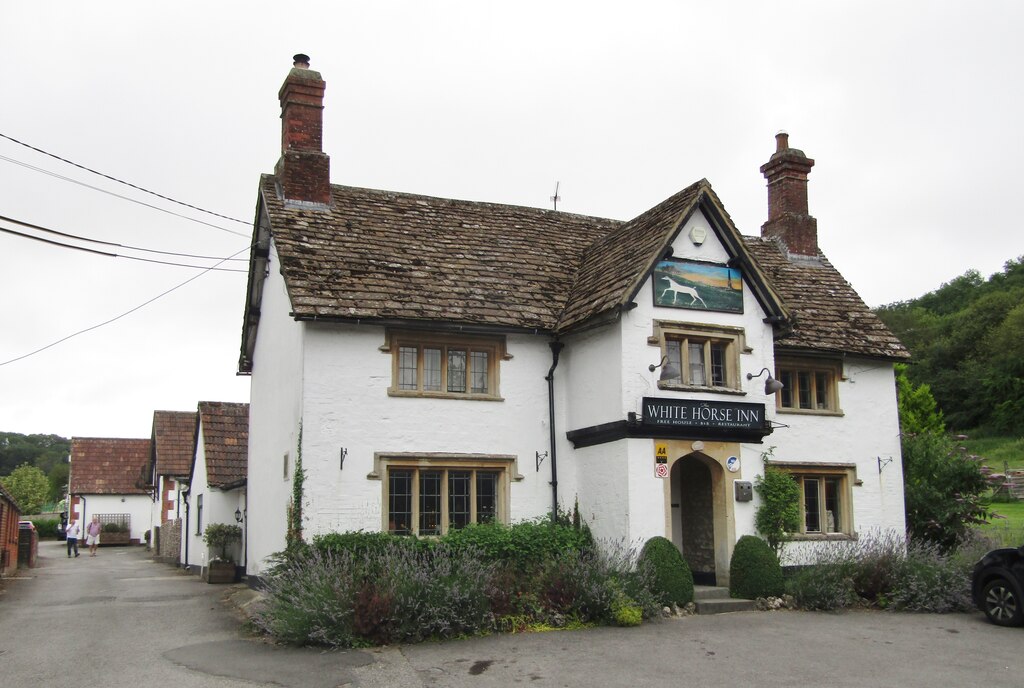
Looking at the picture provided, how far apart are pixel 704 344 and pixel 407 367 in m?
5.58

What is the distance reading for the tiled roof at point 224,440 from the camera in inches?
1040

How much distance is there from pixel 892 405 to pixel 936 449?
1.39 metres

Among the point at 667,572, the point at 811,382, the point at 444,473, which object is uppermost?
the point at 811,382

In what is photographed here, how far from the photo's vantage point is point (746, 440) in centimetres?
1752

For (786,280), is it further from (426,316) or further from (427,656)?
(427,656)

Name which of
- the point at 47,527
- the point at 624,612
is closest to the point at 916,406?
the point at 624,612

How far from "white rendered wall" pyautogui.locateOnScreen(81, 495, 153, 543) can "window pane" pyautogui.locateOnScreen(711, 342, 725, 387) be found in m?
43.9

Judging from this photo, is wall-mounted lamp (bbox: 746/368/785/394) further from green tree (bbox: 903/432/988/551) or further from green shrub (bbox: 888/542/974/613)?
green tree (bbox: 903/432/988/551)

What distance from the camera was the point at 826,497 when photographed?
787 inches

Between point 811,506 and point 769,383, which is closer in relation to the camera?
point 769,383

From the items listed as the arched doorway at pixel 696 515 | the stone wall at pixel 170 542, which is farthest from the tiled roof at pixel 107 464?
the arched doorway at pixel 696 515

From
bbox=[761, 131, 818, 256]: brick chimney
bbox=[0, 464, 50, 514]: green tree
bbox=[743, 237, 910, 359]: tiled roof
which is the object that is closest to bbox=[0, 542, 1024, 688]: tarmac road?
bbox=[743, 237, 910, 359]: tiled roof

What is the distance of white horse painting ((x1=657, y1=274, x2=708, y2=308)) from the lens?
17.3 metres

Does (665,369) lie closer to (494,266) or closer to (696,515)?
(696,515)
